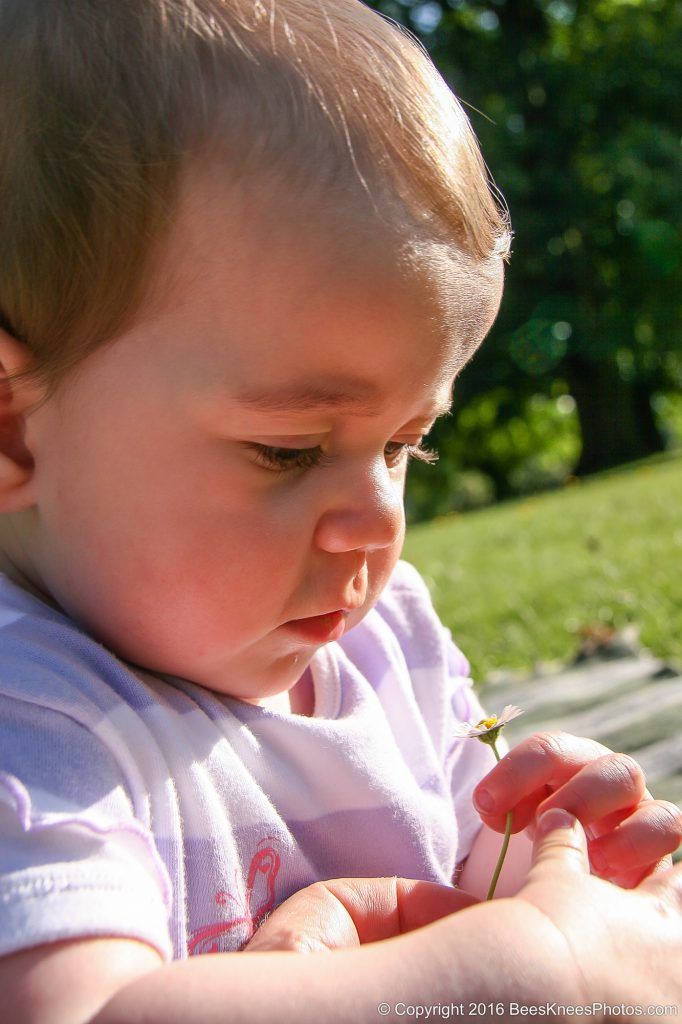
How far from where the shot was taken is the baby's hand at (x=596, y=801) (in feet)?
5.50

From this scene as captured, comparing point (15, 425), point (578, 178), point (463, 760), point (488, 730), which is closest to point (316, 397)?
point (15, 425)

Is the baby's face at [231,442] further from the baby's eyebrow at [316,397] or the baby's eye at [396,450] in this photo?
the baby's eye at [396,450]

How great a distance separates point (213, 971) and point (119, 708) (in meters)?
0.42

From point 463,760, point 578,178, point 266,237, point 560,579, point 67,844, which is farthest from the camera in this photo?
point 578,178

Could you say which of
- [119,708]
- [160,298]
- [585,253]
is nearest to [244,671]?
[119,708]

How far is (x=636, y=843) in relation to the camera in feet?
5.61

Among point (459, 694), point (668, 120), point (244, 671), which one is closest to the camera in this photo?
point (244, 671)

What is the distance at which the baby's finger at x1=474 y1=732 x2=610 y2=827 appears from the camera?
1726 millimetres

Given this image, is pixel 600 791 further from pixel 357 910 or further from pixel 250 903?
pixel 250 903

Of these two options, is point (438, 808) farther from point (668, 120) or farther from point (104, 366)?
point (668, 120)

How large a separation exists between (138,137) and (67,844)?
0.92 metres

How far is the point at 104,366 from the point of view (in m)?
1.50

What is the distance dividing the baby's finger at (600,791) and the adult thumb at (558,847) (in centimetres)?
4

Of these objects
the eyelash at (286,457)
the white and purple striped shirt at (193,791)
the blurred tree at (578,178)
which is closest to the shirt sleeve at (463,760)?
the white and purple striped shirt at (193,791)
